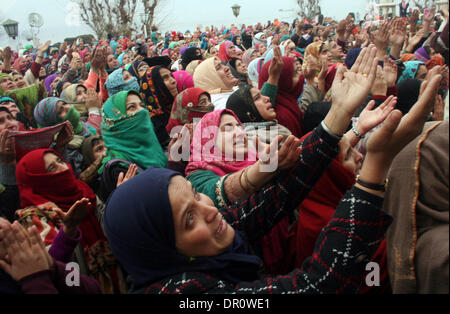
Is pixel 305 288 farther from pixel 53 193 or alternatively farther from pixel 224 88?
pixel 224 88

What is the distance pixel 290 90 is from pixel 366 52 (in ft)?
6.33

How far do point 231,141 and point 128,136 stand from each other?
3.47 feet

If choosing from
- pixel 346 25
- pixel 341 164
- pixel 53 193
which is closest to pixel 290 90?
pixel 341 164

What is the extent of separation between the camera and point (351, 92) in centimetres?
129

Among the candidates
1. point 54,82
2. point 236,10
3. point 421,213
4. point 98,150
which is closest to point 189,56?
point 54,82

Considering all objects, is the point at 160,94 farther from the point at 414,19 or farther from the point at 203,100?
the point at 414,19

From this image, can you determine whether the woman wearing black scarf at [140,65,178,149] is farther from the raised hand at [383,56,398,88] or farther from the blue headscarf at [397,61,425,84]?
the blue headscarf at [397,61,425,84]

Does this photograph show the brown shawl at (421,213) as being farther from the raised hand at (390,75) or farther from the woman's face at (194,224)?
the raised hand at (390,75)

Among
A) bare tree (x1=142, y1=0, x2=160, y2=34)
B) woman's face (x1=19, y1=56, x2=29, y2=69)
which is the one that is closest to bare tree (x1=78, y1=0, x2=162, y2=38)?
bare tree (x1=142, y1=0, x2=160, y2=34)

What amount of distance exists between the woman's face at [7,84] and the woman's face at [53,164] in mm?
3600

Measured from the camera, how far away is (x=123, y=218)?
3.68 feet

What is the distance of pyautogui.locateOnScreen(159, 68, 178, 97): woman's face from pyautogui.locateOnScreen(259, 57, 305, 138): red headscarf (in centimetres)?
102

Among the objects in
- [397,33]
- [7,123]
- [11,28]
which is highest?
[11,28]

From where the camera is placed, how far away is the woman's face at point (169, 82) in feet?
12.4
